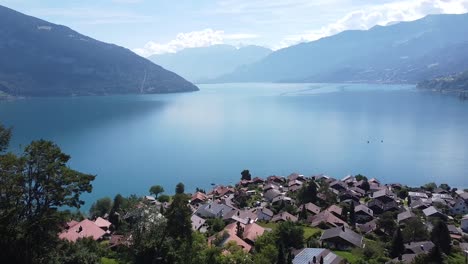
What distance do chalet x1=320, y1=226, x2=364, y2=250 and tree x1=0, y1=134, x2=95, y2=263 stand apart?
18719 mm

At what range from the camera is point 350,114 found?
134m

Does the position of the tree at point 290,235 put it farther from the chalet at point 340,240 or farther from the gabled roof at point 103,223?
the gabled roof at point 103,223

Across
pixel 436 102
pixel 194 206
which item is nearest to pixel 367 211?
pixel 194 206

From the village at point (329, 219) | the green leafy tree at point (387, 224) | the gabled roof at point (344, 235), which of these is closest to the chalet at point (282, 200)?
the village at point (329, 219)

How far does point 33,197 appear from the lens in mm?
15484

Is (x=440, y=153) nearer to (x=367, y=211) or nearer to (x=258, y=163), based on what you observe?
(x=258, y=163)

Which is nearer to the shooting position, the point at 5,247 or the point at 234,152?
the point at 5,247

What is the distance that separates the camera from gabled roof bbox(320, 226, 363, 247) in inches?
1168

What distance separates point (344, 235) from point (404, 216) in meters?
9.60

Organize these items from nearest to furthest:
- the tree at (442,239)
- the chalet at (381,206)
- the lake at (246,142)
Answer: the tree at (442,239) < the chalet at (381,206) < the lake at (246,142)

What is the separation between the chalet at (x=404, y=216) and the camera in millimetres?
35825

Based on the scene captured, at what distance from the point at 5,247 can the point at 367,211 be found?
31282 millimetres

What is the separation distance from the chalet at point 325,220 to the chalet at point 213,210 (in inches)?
297

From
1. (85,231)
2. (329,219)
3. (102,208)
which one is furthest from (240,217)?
(102,208)
